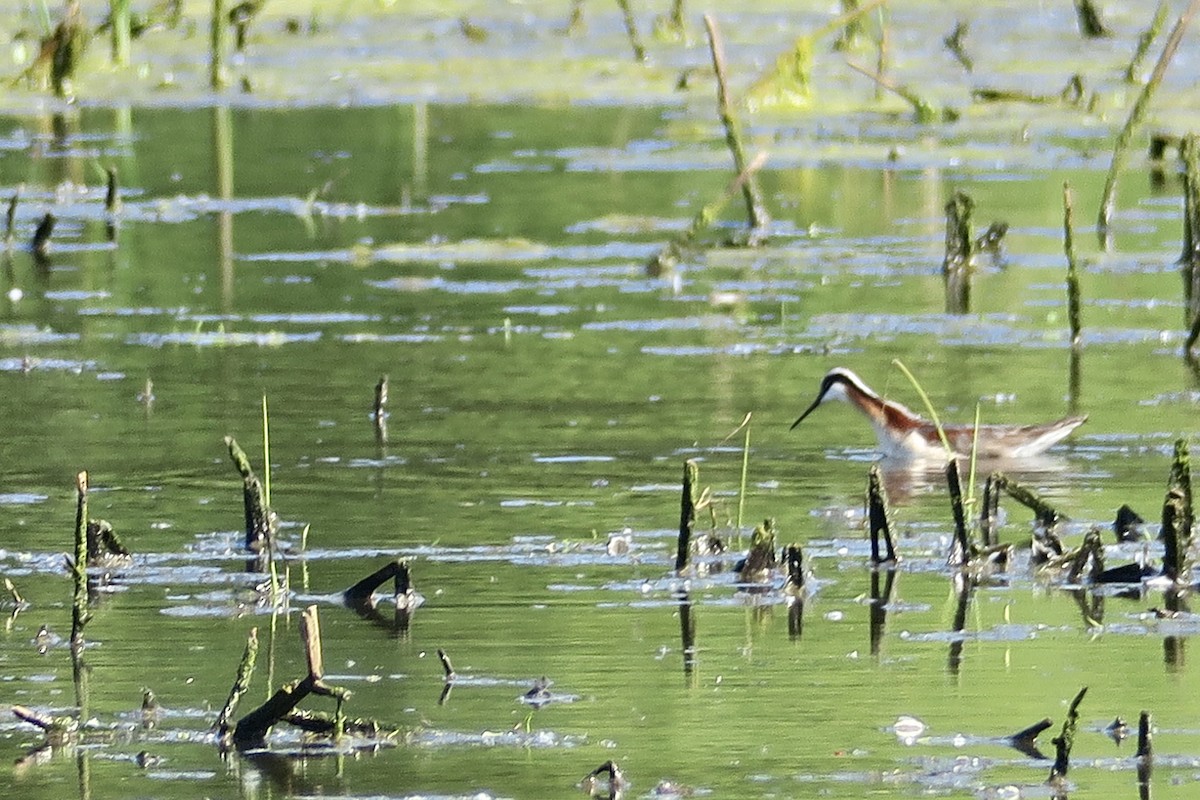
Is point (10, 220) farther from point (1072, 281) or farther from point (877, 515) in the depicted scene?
point (877, 515)

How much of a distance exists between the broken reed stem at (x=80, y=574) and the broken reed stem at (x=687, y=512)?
4.94 feet

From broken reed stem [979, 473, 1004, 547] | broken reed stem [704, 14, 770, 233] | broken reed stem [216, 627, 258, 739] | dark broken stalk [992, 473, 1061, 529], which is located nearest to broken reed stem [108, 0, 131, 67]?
broken reed stem [704, 14, 770, 233]

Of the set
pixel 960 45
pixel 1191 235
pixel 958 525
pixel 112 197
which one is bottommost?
pixel 958 525

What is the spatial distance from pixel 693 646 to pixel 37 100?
18.4 m

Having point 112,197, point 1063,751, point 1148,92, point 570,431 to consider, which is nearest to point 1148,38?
point 1148,92

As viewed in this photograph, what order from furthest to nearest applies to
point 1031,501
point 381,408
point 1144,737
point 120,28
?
1. point 120,28
2. point 381,408
3. point 1031,501
4. point 1144,737

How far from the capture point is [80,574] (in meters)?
6.87

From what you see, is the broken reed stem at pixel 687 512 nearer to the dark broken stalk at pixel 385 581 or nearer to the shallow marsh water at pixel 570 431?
the shallow marsh water at pixel 570 431

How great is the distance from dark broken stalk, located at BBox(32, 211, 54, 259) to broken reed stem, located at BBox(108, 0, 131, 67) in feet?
18.3

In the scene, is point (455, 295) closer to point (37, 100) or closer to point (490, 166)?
point (490, 166)

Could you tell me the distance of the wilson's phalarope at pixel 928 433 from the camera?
9805 millimetres

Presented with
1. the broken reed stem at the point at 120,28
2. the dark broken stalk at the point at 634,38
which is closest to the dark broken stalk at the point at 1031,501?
the broken reed stem at the point at 120,28

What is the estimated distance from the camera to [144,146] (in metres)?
21.9

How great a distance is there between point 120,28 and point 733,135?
8330mm
